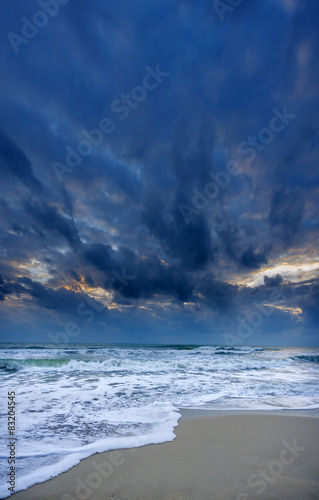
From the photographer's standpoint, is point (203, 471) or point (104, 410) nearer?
point (203, 471)

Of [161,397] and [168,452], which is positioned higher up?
[168,452]

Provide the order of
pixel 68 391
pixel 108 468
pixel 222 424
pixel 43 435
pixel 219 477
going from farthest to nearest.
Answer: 1. pixel 68 391
2. pixel 222 424
3. pixel 43 435
4. pixel 108 468
5. pixel 219 477

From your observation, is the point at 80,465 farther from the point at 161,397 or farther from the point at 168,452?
the point at 161,397

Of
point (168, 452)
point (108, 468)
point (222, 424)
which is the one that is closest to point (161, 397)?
point (222, 424)

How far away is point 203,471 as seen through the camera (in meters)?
2.98

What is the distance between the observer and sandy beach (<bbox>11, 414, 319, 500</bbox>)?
2.53 meters

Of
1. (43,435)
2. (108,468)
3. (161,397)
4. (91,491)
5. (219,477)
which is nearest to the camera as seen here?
(91,491)

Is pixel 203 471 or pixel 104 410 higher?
pixel 203 471

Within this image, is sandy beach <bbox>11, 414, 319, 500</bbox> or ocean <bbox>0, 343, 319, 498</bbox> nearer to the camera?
sandy beach <bbox>11, 414, 319, 500</bbox>

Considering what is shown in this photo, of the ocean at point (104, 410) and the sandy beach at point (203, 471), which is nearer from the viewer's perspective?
the sandy beach at point (203, 471)

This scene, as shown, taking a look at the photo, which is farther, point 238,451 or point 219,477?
point 238,451

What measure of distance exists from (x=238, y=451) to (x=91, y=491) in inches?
87.8

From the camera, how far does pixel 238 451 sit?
361cm

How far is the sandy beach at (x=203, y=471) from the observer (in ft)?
8.31
